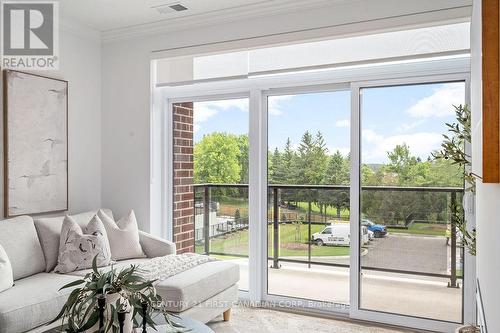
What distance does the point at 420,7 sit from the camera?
3135 mm

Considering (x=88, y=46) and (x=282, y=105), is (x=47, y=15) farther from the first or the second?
(x=282, y=105)

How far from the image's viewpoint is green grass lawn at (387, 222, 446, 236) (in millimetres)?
3373

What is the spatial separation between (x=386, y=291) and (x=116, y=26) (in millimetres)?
3552

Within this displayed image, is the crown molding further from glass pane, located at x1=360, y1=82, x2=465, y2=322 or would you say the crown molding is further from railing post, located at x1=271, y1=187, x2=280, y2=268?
railing post, located at x1=271, y1=187, x2=280, y2=268

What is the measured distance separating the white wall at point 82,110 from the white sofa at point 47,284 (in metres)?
0.61

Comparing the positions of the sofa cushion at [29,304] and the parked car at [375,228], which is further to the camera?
the parked car at [375,228]

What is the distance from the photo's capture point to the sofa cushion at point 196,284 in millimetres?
2990

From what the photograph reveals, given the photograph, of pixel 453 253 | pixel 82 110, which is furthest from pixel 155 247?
pixel 453 253

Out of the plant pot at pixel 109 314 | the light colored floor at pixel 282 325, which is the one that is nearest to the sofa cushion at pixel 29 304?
the plant pot at pixel 109 314

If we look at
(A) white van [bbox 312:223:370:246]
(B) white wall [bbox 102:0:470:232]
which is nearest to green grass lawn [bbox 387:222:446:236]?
(A) white van [bbox 312:223:370:246]

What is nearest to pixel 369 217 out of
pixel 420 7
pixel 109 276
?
pixel 420 7

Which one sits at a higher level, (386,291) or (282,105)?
(282,105)

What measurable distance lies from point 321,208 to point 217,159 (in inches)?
45.7

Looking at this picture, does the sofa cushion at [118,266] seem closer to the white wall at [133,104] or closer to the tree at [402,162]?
the white wall at [133,104]
